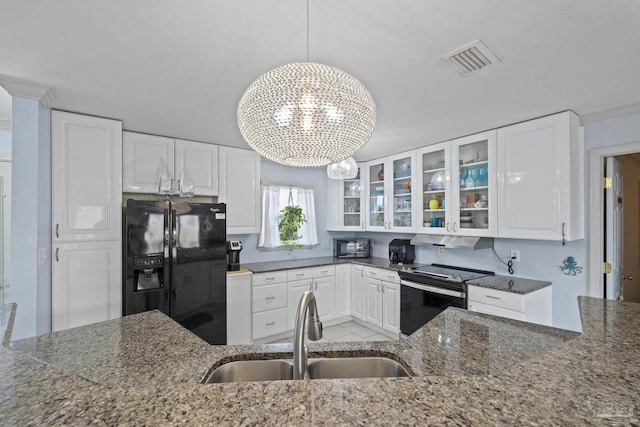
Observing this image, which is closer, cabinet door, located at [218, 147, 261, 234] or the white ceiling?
the white ceiling

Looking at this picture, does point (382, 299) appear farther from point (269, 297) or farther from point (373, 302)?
point (269, 297)

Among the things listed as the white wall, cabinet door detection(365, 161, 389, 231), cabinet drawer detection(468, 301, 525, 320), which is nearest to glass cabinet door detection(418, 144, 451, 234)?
cabinet door detection(365, 161, 389, 231)

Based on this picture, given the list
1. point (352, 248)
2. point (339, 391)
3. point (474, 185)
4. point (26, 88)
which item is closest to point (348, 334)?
point (352, 248)

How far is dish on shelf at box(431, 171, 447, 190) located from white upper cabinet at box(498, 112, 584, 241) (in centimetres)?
60

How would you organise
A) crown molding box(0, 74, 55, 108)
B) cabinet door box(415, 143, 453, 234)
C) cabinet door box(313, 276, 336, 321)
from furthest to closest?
cabinet door box(313, 276, 336, 321) → cabinet door box(415, 143, 453, 234) → crown molding box(0, 74, 55, 108)

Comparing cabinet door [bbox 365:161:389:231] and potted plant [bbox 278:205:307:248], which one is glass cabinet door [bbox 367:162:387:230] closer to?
cabinet door [bbox 365:161:389:231]

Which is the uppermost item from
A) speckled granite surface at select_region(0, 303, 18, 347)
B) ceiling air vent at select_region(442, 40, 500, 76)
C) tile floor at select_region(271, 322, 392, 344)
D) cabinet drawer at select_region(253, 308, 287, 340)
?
ceiling air vent at select_region(442, 40, 500, 76)

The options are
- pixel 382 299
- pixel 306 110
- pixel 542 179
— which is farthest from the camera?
pixel 382 299

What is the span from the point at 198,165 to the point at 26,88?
1.45 m

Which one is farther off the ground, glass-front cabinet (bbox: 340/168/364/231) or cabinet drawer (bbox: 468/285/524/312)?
glass-front cabinet (bbox: 340/168/364/231)

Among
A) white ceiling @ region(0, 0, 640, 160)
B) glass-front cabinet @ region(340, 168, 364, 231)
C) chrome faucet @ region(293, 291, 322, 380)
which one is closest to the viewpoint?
chrome faucet @ region(293, 291, 322, 380)

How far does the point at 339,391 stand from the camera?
2.23ft

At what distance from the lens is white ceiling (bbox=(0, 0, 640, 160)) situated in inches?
50.5

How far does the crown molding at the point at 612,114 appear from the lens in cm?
231
